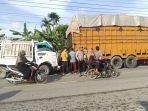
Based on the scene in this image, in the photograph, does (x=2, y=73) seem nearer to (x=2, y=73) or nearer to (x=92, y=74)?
(x=2, y=73)

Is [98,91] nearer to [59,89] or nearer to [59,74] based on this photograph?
[59,89]

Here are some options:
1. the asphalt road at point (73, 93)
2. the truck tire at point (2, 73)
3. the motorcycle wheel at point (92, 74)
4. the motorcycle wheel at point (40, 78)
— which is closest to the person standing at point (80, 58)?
the motorcycle wheel at point (92, 74)

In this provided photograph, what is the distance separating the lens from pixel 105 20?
26906 mm

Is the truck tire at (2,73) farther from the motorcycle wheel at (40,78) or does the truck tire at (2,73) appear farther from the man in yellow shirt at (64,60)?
the motorcycle wheel at (40,78)

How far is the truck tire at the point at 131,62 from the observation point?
27.3 metres

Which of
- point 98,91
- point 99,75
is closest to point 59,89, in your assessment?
point 98,91

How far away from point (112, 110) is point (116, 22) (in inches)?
658

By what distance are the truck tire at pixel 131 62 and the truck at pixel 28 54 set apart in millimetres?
6316

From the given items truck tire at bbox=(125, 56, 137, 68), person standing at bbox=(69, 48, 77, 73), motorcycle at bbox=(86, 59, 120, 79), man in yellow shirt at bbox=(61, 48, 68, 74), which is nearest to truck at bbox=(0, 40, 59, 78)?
man in yellow shirt at bbox=(61, 48, 68, 74)

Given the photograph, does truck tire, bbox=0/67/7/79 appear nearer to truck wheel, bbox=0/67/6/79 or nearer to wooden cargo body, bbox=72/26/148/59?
truck wheel, bbox=0/67/6/79

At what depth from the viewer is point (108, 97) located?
43.1 feet

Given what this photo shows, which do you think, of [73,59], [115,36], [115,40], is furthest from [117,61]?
[73,59]

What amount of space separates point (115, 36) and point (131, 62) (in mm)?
2164

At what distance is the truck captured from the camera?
22.4 m
